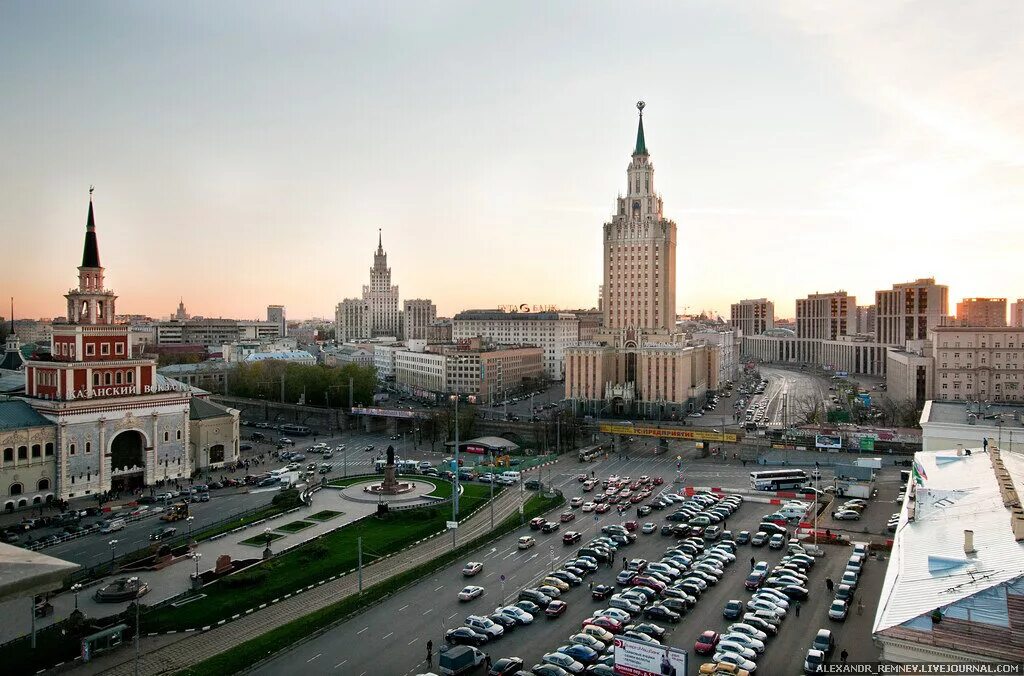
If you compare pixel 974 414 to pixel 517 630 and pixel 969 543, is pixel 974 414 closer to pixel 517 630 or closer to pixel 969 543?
pixel 969 543

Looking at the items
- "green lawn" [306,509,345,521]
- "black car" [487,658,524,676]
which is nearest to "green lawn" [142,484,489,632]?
"green lawn" [306,509,345,521]

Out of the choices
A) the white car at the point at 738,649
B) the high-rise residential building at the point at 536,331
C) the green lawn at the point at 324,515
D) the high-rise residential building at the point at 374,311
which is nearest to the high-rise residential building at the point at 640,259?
the high-rise residential building at the point at 536,331

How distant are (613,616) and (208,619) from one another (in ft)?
39.6

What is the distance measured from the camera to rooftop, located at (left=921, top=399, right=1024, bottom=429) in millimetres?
35156

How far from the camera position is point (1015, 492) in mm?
19422

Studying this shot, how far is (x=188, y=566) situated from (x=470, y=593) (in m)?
11.2

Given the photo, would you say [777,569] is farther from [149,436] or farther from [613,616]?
[149,436]

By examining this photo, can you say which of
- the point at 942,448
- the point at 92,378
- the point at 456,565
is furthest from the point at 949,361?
the point at 92,378

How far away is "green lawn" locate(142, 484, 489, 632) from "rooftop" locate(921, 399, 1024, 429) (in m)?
23.4

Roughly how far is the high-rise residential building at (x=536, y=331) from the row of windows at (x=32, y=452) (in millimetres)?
67101

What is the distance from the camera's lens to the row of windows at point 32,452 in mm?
35438

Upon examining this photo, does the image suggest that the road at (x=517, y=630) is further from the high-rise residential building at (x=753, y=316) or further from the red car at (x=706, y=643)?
the high-rise residential building at (x=753, y=316)

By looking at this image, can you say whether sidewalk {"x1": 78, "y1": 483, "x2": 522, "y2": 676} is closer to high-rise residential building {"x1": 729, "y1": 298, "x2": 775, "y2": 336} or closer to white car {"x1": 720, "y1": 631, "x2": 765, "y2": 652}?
white car {"x1": 720, "y1": 631, "x2": 765, "y2": 652}

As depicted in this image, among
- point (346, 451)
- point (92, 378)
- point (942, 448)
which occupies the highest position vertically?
point (92, 378)
